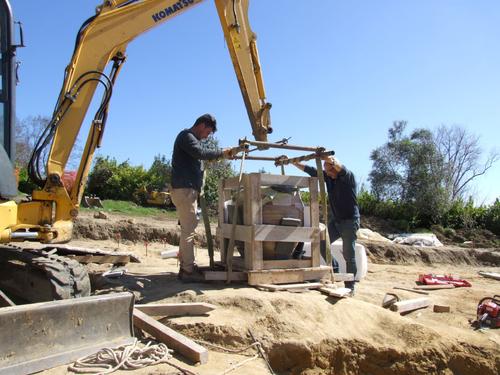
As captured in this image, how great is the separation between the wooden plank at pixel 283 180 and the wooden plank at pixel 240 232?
55cm

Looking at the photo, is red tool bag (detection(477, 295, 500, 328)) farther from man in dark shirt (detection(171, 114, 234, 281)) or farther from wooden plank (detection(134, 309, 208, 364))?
wooden plank (detection(134, 309, 208, 364))

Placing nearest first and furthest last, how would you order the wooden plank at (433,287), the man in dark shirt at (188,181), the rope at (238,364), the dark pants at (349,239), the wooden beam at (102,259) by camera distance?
1. the rope at (238,364)
2. the man in dark shirt at (188,181)
3. the dark pants at (349,239)
4. the wooden beam at (102,259)
5. the wooden plank at (433,287)

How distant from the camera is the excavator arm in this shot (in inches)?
189

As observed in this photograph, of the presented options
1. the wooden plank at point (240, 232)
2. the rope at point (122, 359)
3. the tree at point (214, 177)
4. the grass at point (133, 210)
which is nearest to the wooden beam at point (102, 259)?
the wooden plank at point (240, 232)

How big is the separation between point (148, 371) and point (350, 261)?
3709mm

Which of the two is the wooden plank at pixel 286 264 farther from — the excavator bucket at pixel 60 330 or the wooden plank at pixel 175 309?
the excavator bucket at pixel 60 330

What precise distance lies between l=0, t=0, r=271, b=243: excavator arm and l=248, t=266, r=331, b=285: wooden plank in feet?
6.92

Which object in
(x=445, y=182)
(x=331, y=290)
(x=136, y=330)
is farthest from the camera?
(x=445, y=182)

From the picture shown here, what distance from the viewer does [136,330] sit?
3996 mm

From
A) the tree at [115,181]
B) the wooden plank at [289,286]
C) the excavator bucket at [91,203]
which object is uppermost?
the tree at [115,181]

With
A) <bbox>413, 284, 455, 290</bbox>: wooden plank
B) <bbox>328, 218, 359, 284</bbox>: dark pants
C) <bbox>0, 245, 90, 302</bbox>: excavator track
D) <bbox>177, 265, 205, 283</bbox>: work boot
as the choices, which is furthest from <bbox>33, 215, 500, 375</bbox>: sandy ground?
<bbox>413, 284, 455, 290</bbox>: wooden plank

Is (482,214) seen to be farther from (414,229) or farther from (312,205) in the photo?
(312,205)

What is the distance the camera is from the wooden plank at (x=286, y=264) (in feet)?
17.6

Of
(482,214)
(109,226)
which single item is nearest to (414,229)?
(482,214)
